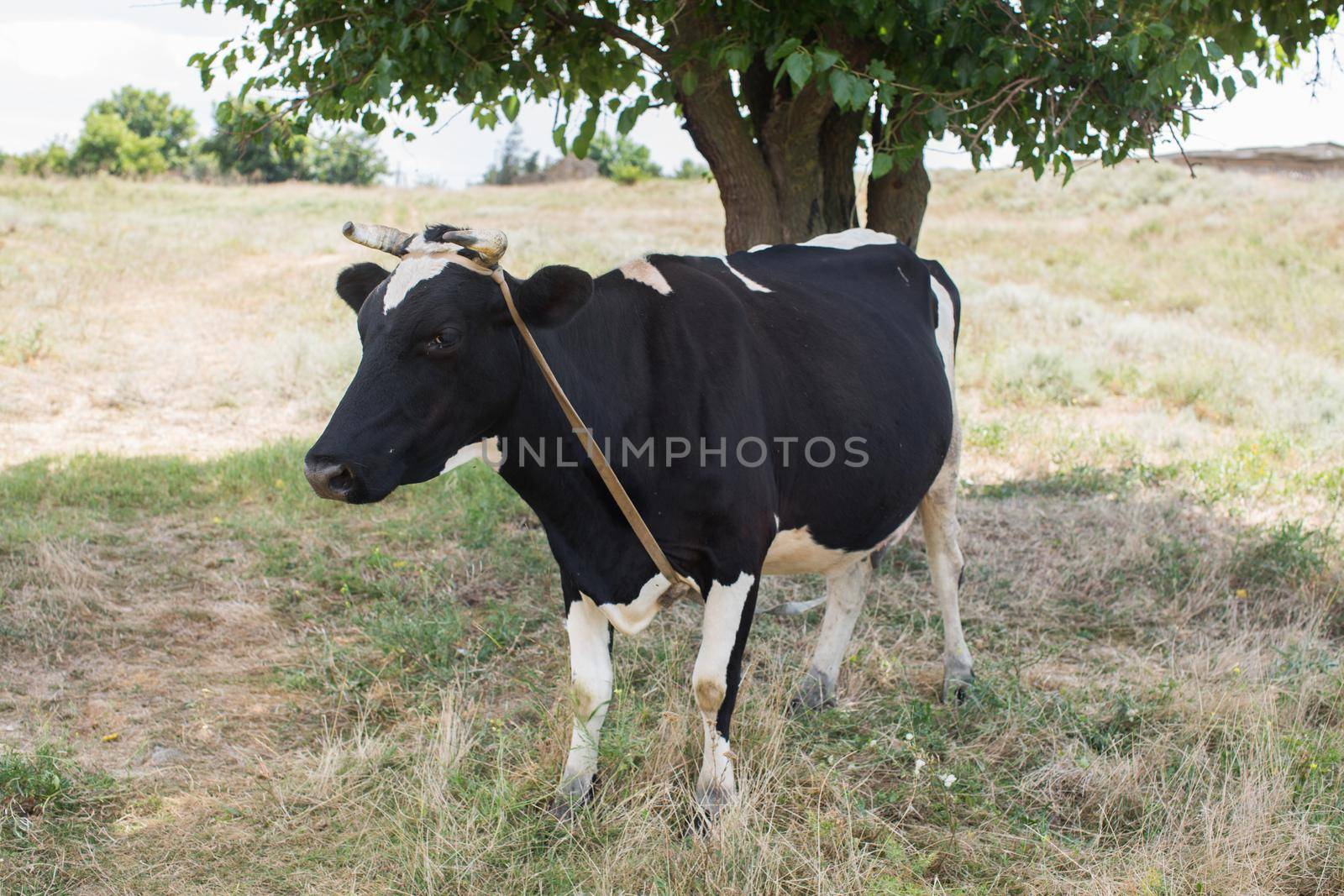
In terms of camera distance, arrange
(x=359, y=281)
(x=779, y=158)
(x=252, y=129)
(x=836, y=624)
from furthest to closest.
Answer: (x=779, y=158) → (x=252, y=129) → (x=836, y=624) → (x=359, y=281)

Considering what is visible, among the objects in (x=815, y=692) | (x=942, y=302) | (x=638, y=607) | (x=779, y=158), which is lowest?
(x=815, y=692)

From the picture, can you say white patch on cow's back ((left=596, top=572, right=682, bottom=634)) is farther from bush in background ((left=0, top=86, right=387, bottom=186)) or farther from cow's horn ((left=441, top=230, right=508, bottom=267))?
bush in background ((left=0, top=86, right=387, bottom=186))

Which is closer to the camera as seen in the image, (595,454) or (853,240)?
(595,454)

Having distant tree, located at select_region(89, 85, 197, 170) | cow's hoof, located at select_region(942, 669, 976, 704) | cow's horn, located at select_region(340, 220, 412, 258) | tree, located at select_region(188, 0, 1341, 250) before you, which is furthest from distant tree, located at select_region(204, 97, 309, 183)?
distant tree, located at select_region(89, 85, 197, 170)

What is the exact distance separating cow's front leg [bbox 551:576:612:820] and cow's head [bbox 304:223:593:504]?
0.88 m

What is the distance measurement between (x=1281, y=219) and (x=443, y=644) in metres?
25.3

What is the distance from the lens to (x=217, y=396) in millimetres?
11062

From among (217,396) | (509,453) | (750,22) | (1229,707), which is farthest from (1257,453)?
(217,396)

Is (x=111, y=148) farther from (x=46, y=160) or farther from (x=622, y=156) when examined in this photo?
(x=622, y=156)

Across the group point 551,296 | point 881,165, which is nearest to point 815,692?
point 881,165

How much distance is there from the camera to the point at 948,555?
502 centimetres

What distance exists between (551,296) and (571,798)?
1708mm

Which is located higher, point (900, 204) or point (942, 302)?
point (900, 204)

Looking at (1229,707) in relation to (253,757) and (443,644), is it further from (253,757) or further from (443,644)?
(253,757)
